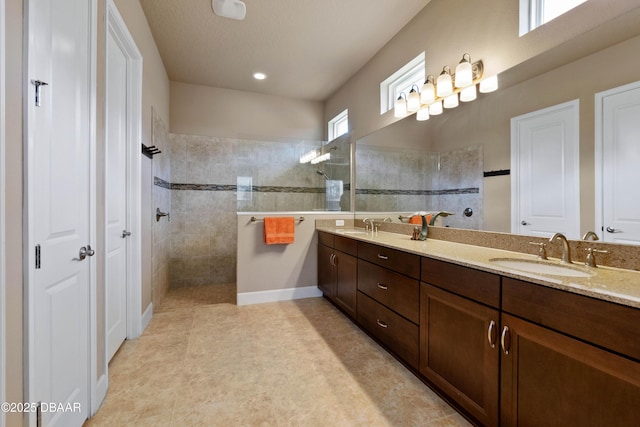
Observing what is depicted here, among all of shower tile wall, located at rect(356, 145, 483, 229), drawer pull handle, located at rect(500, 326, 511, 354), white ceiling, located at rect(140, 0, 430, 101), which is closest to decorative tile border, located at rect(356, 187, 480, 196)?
shower tile wall, located at rect(356, 145, 483, 229)

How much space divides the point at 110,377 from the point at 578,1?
339 centimetres

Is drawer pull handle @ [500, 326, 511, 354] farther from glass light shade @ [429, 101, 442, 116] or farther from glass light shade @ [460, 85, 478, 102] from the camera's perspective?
glass light shade @ [429, 101, 442, 116]

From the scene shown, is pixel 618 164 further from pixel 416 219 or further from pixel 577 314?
pixel 416 219

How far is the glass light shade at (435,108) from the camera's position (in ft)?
7.29

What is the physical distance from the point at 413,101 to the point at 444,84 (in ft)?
1.20

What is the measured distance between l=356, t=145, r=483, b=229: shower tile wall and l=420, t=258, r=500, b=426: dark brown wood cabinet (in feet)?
2.24

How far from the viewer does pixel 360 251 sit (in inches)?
95.0

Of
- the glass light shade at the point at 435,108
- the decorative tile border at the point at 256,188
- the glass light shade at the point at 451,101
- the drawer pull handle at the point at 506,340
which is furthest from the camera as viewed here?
the decorative tile border at the point at 256,188

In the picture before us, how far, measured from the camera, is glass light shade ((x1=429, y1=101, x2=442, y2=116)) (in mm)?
2223

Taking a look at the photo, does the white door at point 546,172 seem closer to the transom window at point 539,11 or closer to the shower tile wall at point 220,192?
the transom window at point 539,11

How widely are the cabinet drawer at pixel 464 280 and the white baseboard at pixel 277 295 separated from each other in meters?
1.96

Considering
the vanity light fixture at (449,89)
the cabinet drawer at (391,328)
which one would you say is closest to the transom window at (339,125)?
the vanity light fixture at (449,89)

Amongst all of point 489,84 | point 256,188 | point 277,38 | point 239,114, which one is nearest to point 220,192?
point 256,188

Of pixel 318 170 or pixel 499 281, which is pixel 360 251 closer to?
pixel 499 281
